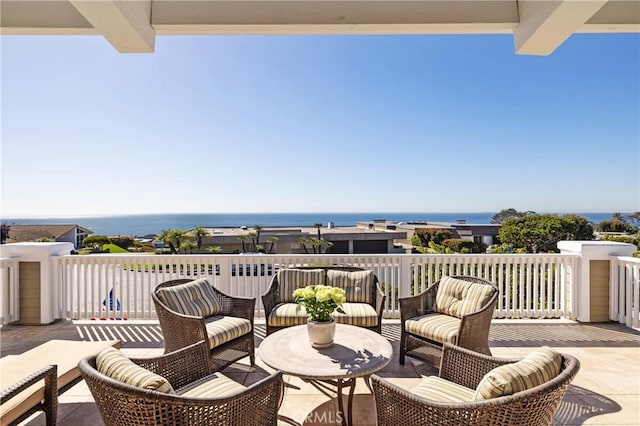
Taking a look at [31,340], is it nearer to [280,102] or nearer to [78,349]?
[78,349]

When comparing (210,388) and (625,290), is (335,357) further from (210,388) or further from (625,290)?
(625,290)

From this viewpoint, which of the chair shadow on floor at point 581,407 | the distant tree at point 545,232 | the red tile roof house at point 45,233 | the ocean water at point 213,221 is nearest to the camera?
the chair shadow on floor at point 581,407

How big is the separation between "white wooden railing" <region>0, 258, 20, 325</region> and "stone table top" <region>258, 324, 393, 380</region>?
170 inches

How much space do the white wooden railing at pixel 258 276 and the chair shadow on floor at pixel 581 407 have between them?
2036 mm

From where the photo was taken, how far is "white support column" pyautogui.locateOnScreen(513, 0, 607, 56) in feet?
8.01

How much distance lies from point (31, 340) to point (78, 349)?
2173mm

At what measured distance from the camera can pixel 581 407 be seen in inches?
98.7

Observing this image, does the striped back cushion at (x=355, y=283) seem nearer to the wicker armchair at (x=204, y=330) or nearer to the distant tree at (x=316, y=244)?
the wicker armchair at (x=204, y=330)

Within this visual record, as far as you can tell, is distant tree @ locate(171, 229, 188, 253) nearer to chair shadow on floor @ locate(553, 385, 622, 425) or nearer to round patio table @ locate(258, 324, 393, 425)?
round patio table @ locate(258, 324, 393, 425)

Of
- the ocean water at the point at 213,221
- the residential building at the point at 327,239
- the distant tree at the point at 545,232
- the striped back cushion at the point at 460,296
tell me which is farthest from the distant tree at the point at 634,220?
the ocean water at the point at 213,221

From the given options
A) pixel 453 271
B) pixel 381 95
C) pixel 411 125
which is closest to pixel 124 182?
pixel 411 125

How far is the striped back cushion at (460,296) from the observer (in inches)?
123

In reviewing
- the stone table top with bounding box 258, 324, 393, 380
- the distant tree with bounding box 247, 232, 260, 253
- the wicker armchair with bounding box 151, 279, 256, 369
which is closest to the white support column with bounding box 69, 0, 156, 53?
the wicker armchair with bounding box 151, 279, 256, 369

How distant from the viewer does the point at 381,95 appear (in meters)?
12.9
